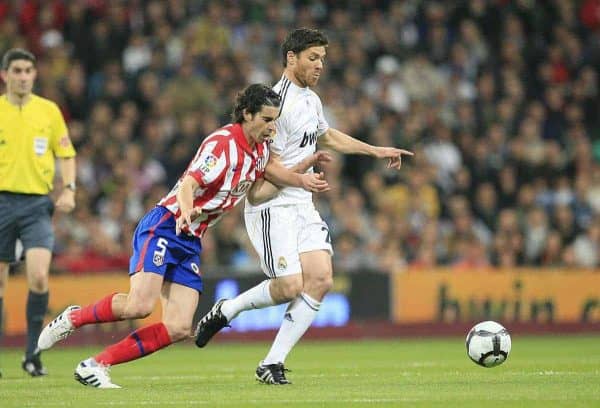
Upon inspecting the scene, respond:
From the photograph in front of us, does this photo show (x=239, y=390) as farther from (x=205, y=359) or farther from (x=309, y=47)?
(x=205, y=359)

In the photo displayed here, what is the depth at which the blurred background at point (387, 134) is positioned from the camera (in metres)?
17.0

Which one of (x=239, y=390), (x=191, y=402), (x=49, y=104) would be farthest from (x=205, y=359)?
(x=191, y=402)

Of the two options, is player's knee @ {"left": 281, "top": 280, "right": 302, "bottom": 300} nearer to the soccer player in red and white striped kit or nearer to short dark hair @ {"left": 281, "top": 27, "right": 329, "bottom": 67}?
the soccer player in red and white striped kit

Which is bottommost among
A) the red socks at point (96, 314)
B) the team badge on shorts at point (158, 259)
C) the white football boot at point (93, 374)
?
the white football boot at point (93, 374)

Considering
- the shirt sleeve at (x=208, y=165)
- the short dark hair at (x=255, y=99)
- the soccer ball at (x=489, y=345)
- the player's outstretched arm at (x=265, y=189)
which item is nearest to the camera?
the shirt sleeve at (x=208, y=165)

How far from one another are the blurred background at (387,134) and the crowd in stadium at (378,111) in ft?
0.11

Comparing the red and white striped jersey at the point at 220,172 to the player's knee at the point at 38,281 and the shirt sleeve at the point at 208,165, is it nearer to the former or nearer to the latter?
the shirt sleeve at the point at 208,165

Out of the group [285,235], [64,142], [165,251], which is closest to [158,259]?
[165,251]

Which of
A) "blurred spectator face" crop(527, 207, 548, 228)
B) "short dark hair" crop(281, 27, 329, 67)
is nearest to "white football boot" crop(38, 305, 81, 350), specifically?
"short dark hair" crop(281, 27, 329, 67)

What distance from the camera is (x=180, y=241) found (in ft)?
29.6

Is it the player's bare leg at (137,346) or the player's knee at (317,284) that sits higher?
the player's knee at (317,284)

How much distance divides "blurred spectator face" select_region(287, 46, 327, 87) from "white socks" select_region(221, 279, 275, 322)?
5.29ft

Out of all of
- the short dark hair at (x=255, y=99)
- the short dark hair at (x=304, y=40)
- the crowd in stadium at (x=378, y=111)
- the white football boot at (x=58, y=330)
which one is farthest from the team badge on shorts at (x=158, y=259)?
the crowd in stadium at (x=378, y=111)

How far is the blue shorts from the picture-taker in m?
8.91
